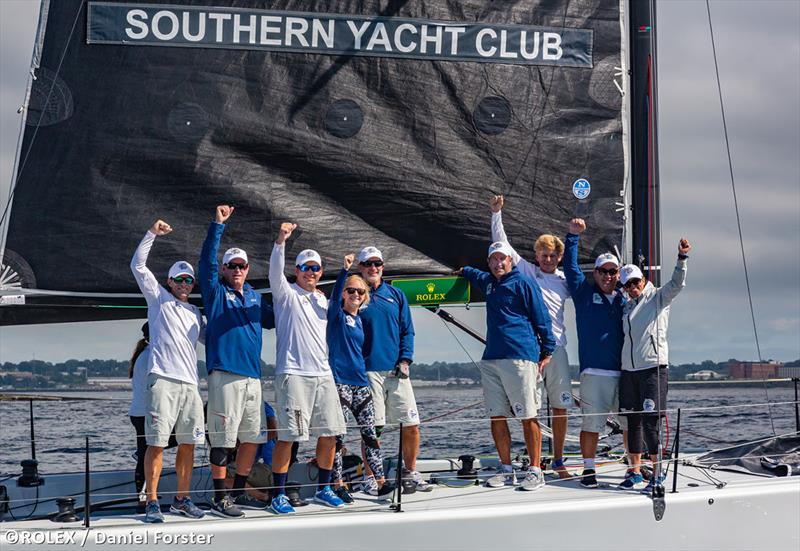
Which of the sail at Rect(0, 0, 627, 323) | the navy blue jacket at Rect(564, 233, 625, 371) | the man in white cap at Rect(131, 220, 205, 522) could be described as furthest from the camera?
the sail at Rect(0, 0, 627, 323)

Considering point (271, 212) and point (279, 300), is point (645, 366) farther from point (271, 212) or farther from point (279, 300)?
point (271, 212)

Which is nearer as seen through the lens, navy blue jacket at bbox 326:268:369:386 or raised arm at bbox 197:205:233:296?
raised arm at bbox 197:205:233:296

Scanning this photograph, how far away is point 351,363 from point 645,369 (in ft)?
5.92

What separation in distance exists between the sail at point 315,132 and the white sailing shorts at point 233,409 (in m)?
1.24

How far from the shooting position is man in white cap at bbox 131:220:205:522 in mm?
5375

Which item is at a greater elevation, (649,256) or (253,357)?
(649,256)

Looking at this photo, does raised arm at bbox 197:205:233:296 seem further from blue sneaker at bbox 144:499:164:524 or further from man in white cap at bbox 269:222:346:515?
blue sneaker at bbox 144:499:164:524

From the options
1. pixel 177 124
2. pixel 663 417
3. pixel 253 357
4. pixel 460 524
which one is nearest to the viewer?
pixel 460 524

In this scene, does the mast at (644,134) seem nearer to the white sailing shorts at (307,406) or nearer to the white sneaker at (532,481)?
the white sneaker at (532,481)

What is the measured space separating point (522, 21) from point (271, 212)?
231 cm

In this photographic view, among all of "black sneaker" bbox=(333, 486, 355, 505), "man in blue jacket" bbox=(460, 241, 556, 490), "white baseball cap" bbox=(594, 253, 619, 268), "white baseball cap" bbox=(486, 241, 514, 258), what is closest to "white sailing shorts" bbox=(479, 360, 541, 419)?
"man in blue jacket" bbox=(460, 241, 556, 490)

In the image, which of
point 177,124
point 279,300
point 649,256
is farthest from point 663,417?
point 177,124

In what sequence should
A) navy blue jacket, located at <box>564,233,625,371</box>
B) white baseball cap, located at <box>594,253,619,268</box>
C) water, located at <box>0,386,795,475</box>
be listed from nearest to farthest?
navy blue jacket, located at <box>564,233,625,371</box>, white baseball cap, located at <box>594,253,619,268</box>, water, located at <box>0,386,795,475</box>

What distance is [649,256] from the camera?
7062 mm
